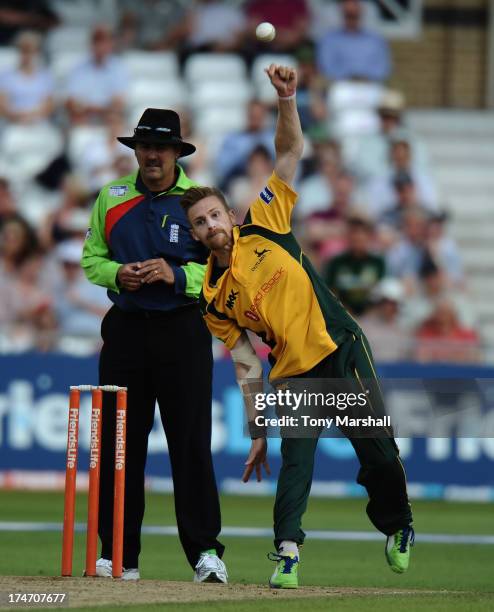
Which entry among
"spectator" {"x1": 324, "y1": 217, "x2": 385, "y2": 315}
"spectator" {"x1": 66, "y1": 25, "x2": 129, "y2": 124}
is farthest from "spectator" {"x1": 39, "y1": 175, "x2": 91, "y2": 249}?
"spectator" {"x1": 324, "y1": 217, "x2": 385, "y2": 315}

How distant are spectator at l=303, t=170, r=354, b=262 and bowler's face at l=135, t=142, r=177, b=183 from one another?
8074 millimetres

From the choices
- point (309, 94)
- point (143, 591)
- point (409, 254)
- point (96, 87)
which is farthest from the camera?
point (309, 94)

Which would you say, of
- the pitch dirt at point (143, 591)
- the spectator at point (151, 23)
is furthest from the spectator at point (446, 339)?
the pitch dirt at point (143, 591)

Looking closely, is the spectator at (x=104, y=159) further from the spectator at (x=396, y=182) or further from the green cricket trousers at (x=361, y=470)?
the green cricket trousers at (x=361, y=470)

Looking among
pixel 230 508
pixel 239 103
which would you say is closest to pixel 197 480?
pixel 230 508

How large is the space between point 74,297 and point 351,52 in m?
5.64

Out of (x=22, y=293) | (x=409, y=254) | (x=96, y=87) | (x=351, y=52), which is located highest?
(x=351, y=52)

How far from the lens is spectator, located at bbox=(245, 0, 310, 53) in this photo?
19.6 metres

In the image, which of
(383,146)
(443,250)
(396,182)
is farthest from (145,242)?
(383,146)

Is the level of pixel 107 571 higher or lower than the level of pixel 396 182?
lower

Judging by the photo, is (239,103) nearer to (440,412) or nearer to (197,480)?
(440,412)

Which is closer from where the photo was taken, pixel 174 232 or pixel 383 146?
pixel 174 232

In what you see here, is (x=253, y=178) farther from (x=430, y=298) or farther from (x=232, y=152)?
(x=430, y=298)

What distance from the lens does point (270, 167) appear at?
17.4 m
